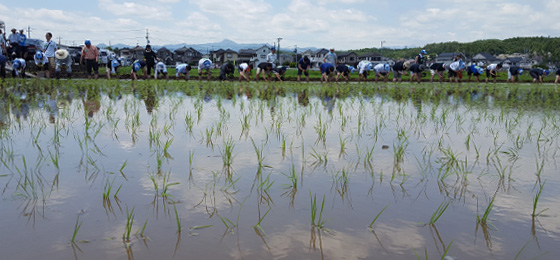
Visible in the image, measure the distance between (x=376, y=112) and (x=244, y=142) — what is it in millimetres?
3424

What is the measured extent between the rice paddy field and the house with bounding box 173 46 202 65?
8105 cm

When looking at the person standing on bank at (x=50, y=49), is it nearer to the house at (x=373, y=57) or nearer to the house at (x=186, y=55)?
the house at (x=186, y=55)

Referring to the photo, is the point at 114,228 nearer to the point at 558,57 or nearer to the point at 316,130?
the point at 316,130

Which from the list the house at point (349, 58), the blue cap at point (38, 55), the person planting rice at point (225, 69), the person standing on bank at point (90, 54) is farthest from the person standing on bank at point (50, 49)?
the house at point (349, 58)

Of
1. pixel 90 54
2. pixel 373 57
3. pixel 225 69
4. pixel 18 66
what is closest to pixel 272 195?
pixel 90 54

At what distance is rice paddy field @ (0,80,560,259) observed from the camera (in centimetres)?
185

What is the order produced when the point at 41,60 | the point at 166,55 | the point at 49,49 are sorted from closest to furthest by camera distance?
the point at 49,49, the point at 41,60, the point at 166,55

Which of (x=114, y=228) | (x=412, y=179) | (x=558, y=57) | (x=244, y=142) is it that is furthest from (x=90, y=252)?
(x=558, y=57)

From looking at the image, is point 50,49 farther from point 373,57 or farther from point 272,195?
point 373,57

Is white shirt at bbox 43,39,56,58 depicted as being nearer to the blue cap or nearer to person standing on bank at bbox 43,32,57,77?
person standing on bank at bbox 43,32,57,77

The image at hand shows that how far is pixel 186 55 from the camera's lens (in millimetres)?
85312

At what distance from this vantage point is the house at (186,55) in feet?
274

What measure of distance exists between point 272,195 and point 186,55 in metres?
86.3

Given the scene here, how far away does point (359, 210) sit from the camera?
2.32 metres
